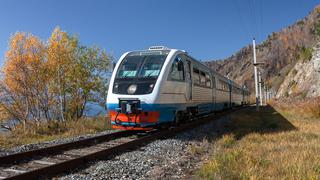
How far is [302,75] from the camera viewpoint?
5209 cm

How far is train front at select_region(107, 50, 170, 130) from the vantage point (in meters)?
11.2

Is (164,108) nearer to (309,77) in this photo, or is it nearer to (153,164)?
(153,164)

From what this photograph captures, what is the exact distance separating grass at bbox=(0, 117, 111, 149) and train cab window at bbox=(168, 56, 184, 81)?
13.9 ft

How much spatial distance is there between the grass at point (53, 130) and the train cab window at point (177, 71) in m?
4.23

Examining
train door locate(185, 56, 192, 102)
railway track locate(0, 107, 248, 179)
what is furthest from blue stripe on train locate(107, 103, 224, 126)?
railway track locate(0, 107, 248, 179)

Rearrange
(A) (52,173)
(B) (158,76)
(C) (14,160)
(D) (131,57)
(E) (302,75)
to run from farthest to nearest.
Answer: (E) (302,75), (D) (131,57), (B) (158,76), (C) (14,160), (A) (52,173)

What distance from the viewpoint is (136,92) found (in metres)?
11.4

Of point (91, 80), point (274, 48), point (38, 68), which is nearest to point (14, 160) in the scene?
point (38, 68)

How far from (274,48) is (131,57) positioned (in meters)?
121

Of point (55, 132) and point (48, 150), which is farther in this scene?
point (55, 132)

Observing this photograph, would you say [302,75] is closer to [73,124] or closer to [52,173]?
[73,124]

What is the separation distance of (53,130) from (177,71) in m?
5.75

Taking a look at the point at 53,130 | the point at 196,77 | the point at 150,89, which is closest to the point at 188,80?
the point at 196,77

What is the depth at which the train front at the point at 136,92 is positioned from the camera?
11156 millimetres
